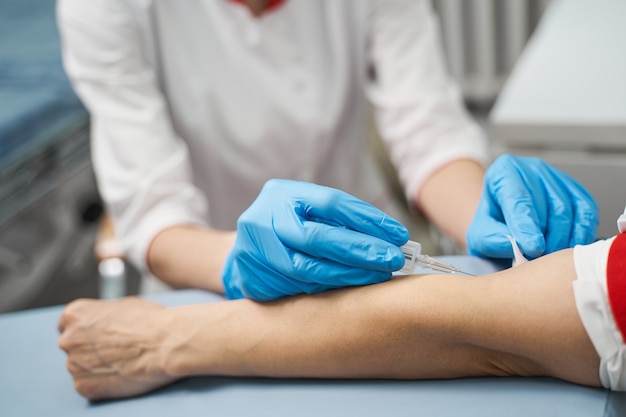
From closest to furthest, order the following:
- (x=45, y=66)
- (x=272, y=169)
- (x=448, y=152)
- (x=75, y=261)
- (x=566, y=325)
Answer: (x=566, y=325) < (x=448, y=152) < (x=272, y=169) < (x=45, y=66) < (x=75, y=261)

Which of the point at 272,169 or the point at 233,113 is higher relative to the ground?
the point at 233,113

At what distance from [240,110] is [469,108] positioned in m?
1.84

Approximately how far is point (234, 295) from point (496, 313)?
0.36 m

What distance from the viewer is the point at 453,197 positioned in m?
1.10

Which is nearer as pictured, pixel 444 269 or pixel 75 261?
pixel 444 269

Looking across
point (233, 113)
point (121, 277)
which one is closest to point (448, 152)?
point (233, 113)

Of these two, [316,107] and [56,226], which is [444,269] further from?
[56,226]

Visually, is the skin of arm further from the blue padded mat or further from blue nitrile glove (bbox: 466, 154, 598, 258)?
the blue padded mat

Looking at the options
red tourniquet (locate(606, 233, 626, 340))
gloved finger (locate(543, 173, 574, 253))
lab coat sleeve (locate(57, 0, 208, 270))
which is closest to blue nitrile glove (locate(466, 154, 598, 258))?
gloved finger (locate(543, 173, 574, 253))

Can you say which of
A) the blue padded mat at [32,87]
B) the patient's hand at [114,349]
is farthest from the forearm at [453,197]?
the blue padded mat at [32,87]

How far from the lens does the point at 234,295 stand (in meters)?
0.90

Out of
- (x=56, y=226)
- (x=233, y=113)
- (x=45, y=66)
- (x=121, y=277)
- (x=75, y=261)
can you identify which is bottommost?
(x=75, y=261)

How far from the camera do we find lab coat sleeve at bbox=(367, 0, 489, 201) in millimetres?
1240

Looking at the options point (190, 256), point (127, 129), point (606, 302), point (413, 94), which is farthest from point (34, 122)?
point (606, 302)
